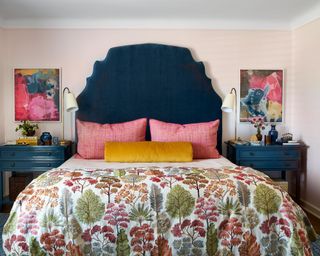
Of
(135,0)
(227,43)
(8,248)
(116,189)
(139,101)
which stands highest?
(135,0)

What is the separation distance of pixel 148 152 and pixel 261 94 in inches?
72.0

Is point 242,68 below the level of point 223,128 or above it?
above

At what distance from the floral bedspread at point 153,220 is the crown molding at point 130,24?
98.1 inches

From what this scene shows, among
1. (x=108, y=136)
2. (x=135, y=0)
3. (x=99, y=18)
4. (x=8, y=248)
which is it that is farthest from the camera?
(x=99, y=18)

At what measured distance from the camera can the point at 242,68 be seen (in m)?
4.19

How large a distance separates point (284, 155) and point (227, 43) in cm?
161

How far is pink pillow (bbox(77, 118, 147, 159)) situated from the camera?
3654mm

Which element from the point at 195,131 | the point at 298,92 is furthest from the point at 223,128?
the point at 298,92

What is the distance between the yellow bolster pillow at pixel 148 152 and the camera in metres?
3.35

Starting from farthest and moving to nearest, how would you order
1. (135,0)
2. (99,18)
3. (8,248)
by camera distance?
1. (99,18)
2. (135,0)
3. (8,248)

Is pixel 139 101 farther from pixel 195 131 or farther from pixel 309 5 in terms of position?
pixel 309 5

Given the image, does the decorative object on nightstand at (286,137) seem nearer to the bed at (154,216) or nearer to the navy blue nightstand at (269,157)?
the navy blue nightstand at (269,157)

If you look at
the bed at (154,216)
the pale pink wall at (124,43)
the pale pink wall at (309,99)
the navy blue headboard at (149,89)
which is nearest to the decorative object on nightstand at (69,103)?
the navy blue headboard at (149,89)

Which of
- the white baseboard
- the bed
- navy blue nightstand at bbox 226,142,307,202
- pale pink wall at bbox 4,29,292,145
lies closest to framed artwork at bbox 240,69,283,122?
pale pink wall at bbox 4,29,292,145
